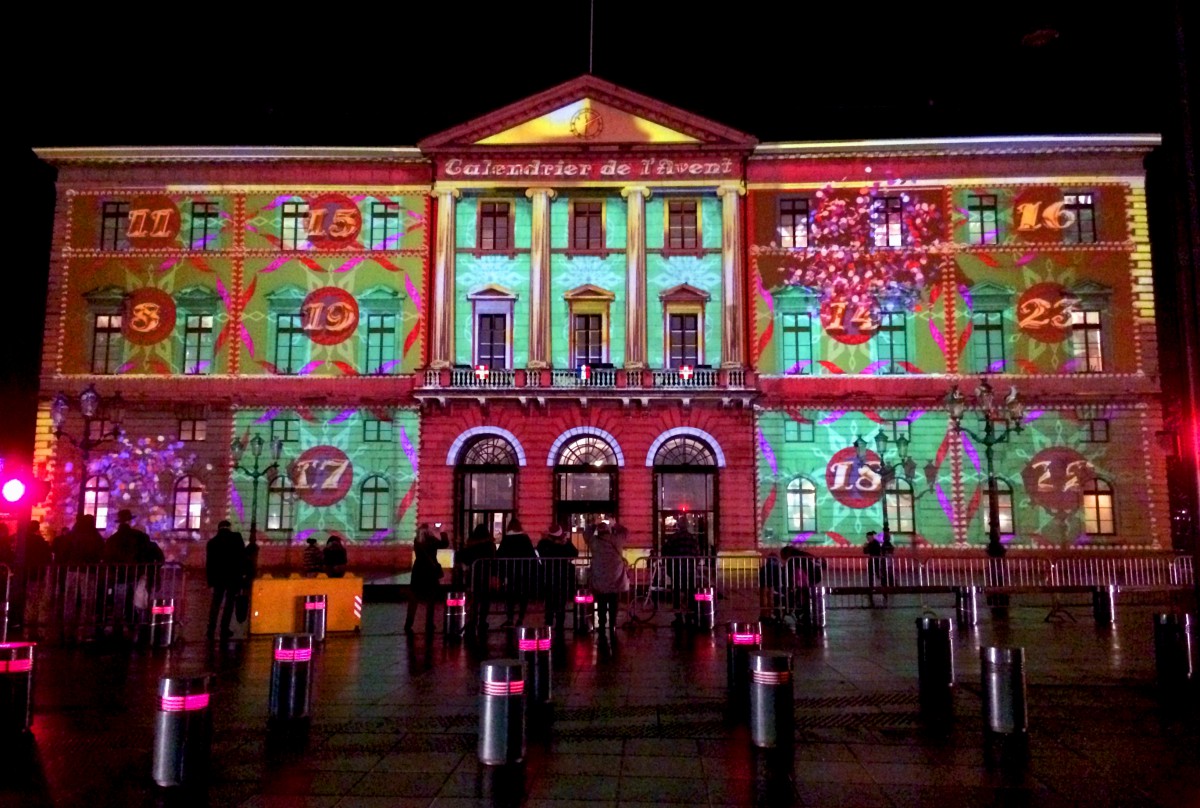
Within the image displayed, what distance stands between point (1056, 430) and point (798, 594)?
19.5 m

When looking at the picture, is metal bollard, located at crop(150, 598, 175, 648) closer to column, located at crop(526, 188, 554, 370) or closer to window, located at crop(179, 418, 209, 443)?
column, located at crop(526, 188, 554, 370)

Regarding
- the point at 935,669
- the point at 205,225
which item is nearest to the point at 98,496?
the point at 205,225

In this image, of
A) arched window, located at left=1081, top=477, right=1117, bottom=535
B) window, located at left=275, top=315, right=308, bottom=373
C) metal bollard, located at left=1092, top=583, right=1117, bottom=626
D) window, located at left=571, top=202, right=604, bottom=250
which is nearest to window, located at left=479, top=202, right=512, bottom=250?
window, located at left=571, top=202, right=604, bottom=250

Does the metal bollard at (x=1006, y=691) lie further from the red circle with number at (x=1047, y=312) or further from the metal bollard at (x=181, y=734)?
the red circle with number at (x=1047, y=312)

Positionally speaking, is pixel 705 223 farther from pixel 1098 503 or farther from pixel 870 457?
pixel 1098 503

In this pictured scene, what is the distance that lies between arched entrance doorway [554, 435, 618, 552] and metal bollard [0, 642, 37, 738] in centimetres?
2514

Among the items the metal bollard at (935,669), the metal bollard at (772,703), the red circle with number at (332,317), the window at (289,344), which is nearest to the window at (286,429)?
the window at (289,344)

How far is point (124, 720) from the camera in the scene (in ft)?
28.2

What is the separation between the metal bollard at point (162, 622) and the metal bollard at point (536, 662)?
7368mm

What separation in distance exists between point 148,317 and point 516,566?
79.9 feet

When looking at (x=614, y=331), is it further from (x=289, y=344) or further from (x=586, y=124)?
(x=289, y=344)

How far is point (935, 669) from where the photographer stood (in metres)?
9.32

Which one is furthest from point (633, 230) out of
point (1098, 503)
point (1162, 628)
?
point (1162, 628)

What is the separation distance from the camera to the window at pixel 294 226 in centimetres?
3422
